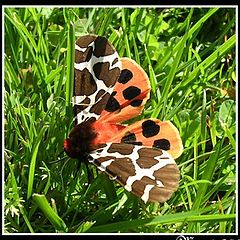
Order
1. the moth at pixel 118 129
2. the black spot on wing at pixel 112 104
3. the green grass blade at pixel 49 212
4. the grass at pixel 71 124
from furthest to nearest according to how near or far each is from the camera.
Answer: the black spot on wing at pixel 112 104
the grass at pixel 71 124
the moth at pixel 118 129
the green grass blade at pixel 49 212

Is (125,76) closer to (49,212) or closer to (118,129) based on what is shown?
(118,129)

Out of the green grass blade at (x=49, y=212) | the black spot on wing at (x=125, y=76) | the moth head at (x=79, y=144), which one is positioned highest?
the black spot on wing at (x=125, y=76)

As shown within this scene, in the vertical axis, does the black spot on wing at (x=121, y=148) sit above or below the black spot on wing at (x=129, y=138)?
below

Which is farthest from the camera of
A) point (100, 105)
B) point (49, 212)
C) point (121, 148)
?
point (100, 105)

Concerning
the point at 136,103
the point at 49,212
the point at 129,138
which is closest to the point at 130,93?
the point at 136,103

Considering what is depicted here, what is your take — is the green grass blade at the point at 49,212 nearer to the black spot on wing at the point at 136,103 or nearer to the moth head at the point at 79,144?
the moth head at the point at 79,144

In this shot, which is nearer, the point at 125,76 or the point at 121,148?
Answer: the point at 121,148

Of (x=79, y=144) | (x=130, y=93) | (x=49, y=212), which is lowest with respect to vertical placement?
(x=49, y=212)

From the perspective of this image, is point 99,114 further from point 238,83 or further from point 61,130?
point 238,83

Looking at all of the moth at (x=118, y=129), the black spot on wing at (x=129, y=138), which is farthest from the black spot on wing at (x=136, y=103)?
the black spot on wing at (x=129, y=138)
